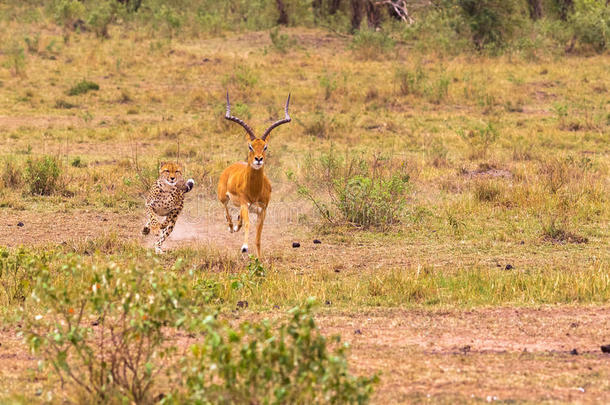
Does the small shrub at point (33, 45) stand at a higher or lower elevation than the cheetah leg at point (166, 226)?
higher

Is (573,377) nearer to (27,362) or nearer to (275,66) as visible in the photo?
(27,362)

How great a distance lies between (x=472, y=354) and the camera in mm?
5586

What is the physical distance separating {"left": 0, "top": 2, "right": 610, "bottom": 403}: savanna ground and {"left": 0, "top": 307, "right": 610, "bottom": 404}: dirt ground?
2cm

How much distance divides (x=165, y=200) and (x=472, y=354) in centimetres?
394

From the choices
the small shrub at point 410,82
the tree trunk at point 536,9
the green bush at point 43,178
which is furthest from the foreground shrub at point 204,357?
the tree trunk at point 536,9

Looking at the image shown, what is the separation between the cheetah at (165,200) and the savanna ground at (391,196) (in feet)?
0.95

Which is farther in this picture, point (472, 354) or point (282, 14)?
point (282, 14)

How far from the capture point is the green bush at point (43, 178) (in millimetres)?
11180

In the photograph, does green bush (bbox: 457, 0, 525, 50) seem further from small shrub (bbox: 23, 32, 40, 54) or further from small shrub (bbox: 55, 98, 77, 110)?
small shrub (bbox: 55, 98, 77, 110)

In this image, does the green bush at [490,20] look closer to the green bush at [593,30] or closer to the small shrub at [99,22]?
the green bush at [593,30]

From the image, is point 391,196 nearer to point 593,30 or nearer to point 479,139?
point 479,139

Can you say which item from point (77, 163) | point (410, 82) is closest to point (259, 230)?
point (77, 163)

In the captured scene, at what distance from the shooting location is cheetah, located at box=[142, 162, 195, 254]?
8.60 meters

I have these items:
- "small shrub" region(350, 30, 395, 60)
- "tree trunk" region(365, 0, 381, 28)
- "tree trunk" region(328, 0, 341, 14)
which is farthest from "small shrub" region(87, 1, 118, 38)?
"tree trunk" region(328, 0, 341, 14)
